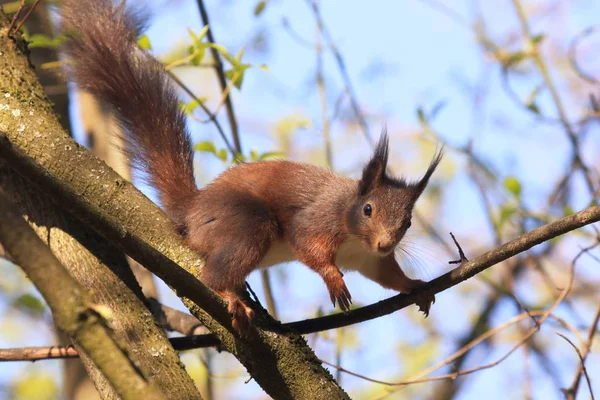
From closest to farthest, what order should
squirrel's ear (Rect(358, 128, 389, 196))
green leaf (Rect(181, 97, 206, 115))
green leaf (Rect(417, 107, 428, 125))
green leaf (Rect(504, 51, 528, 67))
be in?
green leaf (Rect(181, 97, 206, 115))
squirrel's ear (Rect(358, 128, 389, 196))
green leaf (Rect(417, 107, 428, 125))
green leaf (Rect(504, 51, 528, 67))

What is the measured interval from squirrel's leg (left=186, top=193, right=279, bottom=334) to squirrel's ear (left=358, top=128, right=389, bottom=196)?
1.85 feet

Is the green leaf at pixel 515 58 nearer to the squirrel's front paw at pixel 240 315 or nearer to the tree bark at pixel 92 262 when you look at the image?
the squirrel's front paw at pixel 240 315

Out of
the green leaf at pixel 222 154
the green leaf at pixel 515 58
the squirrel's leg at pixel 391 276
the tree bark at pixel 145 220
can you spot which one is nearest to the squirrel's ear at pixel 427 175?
the squirrel's leg at pixel 391 276

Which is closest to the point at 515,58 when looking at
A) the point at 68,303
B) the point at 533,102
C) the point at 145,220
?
the point at 533,102

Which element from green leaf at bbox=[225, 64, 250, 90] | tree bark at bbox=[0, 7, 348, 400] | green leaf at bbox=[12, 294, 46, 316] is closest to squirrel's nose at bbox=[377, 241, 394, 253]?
tree bark at bbox=[0, 7, 348, 400]

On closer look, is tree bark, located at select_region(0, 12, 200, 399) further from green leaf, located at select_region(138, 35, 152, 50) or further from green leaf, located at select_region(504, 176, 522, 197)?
green leaf, located at select_region(504, 176, 522, 197)

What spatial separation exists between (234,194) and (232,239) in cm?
33

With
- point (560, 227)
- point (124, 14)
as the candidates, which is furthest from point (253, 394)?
point (560, 227)

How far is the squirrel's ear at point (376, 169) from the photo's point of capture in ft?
11.9

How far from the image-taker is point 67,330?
145cm

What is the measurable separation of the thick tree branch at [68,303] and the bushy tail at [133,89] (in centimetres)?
162

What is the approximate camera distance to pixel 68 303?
1.44m

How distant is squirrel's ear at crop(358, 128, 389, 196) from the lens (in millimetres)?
3617

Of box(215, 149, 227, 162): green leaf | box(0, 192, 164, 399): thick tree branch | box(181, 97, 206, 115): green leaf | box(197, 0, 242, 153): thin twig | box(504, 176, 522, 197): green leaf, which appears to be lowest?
box(0, 192, 164, 399): thick tree branch
